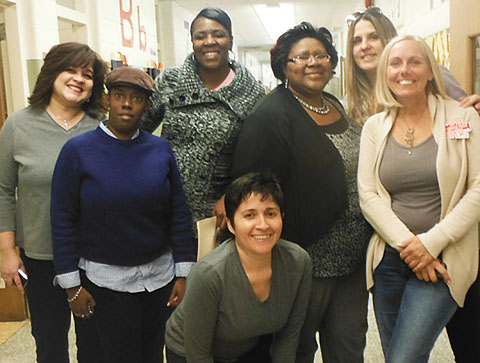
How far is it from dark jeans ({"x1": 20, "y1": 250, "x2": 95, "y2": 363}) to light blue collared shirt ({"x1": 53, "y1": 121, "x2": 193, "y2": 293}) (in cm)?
13

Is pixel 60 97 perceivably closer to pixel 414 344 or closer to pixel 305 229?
pixel 305 229

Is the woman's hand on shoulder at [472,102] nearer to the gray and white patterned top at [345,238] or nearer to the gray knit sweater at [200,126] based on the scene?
the gray and white patterned top at [345,238]

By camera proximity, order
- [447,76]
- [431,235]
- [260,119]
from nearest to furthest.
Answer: [431,235] → [260,119] → [447,76]

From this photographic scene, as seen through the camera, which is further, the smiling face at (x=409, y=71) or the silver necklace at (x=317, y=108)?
the silver necklace at (x=317, y=108)

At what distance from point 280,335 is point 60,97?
1.16m

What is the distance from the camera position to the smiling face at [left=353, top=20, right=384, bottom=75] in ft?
6.34

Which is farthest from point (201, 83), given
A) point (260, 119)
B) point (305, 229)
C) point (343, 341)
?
point (343, 341)

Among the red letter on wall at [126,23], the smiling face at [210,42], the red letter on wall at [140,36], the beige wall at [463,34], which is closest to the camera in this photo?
the smiling face at [210,42]

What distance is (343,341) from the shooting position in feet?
5.42

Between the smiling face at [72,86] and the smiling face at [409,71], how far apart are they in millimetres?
1097

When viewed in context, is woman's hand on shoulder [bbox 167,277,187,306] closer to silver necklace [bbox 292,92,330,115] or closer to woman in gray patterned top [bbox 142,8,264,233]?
woman in gray patterned top [bbox 142,8,264,233]

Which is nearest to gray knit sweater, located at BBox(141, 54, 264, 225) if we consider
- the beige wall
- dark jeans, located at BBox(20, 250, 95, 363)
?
dark jeans, located at BBox(20, 250, 95, 363)

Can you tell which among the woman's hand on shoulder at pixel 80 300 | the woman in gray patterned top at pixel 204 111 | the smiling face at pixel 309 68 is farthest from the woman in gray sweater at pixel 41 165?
the smiling face at pixel 309 68

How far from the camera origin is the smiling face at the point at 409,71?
1513 millimetres
